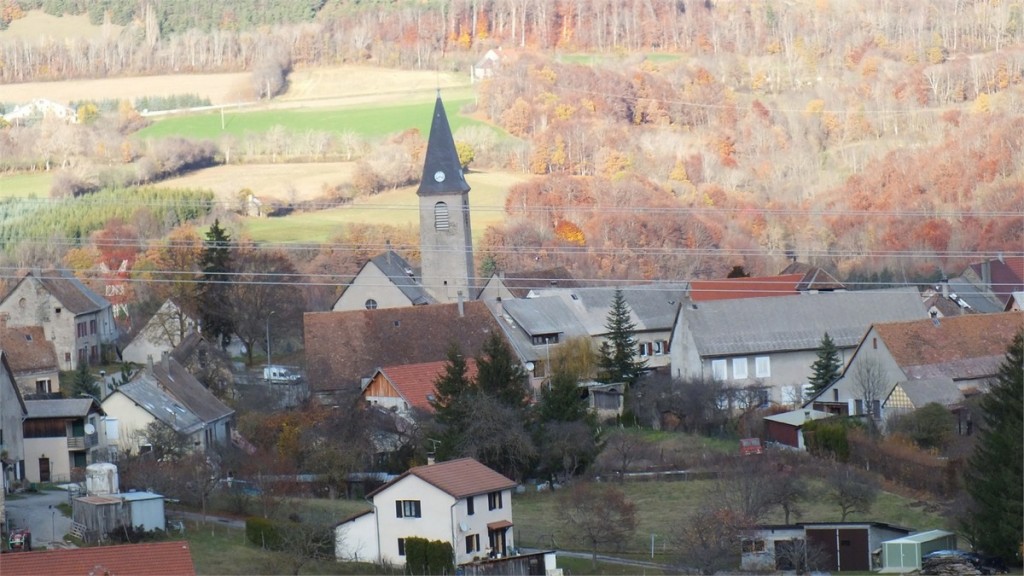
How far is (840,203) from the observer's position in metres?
114

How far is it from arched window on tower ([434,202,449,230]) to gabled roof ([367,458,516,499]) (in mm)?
38013

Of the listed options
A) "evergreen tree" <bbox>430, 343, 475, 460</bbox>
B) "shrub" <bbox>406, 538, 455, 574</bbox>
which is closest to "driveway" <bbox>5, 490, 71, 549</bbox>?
"shrub" <bbox>406, 538, 455, 574</bbox>

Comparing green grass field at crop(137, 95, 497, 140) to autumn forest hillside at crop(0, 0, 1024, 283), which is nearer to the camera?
autumn forest hillside at crop(0, 0, 1024, 283)

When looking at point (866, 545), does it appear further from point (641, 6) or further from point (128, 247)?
point (641, 6)

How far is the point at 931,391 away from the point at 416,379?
1398 cm

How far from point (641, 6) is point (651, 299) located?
317 ft

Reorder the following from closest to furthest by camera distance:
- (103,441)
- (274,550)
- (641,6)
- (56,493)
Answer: (274,550) → (56,493) → (103,441) → (641,6)

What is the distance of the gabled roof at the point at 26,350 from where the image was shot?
54.1 meters

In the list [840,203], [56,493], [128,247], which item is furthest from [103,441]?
[840,203]

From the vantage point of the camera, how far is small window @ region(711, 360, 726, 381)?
53.8m

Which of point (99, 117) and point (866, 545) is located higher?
point (99, 117)

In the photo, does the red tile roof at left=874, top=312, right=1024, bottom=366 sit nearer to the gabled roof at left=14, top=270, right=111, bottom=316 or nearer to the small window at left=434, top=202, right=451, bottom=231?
the small window at left=434, top=202, right=451, bottom=231

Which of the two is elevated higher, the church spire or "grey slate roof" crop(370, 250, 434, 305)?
the church spire

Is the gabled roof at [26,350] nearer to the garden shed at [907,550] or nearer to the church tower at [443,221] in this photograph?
the church tower at [443,221]
